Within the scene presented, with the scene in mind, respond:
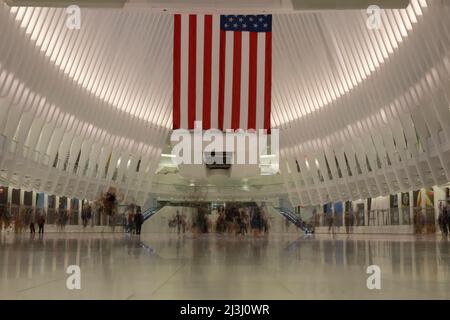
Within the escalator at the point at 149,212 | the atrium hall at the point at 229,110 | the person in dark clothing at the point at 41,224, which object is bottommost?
the person in dark clothing at the point at 41,224

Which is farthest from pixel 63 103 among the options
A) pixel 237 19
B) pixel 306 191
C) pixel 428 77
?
pixel 306 191

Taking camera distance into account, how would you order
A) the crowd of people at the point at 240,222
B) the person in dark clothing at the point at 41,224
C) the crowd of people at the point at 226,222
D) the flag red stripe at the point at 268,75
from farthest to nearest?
the person in dark clothing at the point at 41,224
the crowd of people at the point at 226,222
the crowd of people at the point at 240,222
the flag red stripe at the point at 268,75

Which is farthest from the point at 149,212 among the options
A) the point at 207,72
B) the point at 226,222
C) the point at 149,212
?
the point at 207,72

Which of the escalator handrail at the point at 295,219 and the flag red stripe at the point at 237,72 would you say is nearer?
the flag red stripe at the point at 237,72

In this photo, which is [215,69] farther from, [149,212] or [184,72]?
[149,212]

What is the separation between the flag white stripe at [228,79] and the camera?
21609 mm

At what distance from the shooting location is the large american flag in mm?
21516

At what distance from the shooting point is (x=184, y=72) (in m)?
22.5

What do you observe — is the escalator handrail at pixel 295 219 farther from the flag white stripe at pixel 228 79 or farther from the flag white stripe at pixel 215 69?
the flag white stripe at pixel 215 69

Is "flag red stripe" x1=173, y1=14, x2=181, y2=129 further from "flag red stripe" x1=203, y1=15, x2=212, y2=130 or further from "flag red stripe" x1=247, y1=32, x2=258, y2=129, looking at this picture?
"flag red stripe" x1=247, y1=32, x2=258, y2=129

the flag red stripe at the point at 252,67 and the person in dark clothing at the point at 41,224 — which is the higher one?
the flag red stripe at the point at 252,67

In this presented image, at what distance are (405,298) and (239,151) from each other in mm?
32410

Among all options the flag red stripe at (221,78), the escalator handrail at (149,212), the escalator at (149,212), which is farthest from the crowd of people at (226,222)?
the escalator handrail at (149,212)
